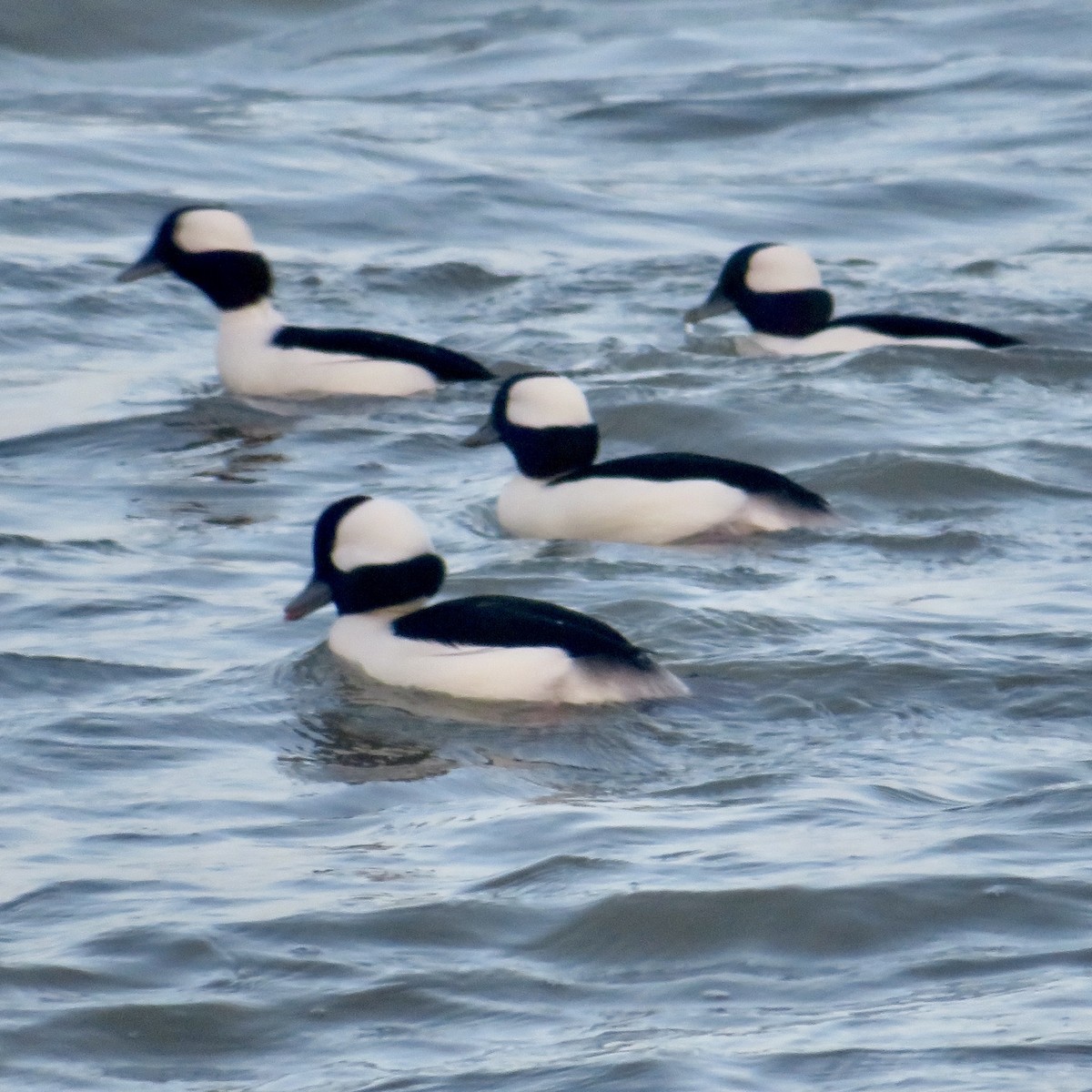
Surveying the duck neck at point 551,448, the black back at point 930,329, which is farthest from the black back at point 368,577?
the black back at point 930,329

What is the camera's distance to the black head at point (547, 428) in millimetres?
8922

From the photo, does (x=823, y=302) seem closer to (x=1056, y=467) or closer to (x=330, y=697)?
(x=1056, y=467)

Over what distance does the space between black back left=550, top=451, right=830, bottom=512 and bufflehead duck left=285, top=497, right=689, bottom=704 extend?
4.75 feet

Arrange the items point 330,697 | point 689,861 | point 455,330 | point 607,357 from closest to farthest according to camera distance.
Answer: point 689,861
point 330,697
point 607,357
point 455,330

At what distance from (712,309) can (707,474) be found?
4.03 metres

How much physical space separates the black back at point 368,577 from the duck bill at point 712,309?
5.39 meters

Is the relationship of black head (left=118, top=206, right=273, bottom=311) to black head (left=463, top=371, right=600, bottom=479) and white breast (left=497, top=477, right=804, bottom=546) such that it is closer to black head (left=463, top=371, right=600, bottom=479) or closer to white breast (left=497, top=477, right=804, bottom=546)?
black head (left=463, top=371, right=600, bottom=479)

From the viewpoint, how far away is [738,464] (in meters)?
8.65

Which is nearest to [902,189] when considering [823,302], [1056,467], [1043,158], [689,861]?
[1043,158]

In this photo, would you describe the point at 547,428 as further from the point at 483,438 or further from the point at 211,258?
the point at 211,258

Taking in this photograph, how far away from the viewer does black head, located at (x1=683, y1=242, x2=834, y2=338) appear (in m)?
12.2

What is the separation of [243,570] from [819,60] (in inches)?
558

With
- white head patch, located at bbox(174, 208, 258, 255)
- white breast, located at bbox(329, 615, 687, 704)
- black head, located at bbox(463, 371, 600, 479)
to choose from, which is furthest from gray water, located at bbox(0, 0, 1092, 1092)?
white head patch, located at bbox(174, 208, 258, 255)

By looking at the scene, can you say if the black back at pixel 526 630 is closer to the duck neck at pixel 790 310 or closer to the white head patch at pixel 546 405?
the white head patch at pixel 546 405
